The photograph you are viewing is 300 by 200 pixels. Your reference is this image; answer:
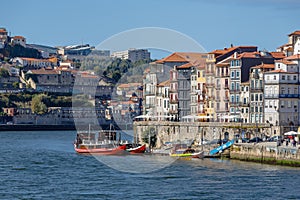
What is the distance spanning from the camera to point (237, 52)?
94.9 m

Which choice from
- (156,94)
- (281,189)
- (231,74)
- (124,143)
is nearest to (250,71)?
(231,74)

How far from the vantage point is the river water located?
171ft

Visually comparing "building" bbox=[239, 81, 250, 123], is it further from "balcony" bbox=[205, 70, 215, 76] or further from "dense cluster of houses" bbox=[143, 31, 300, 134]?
"balcony" bbox=[205, 70, 215, 76]

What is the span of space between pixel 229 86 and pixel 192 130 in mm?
5898

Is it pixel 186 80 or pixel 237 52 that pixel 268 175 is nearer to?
pixel 237 52

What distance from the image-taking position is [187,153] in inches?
3009

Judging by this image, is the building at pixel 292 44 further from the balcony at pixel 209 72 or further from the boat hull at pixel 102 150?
the boat hull at pixel 102 150

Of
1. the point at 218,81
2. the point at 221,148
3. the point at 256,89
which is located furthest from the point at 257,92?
the point at 221,148

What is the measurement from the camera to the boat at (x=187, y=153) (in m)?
75.3

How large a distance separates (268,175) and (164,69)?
1975 inches

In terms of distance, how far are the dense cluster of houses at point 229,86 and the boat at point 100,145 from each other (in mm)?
5626

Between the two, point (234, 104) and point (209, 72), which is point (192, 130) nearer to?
point (234, 104)

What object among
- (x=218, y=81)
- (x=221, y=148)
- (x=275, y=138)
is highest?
(x=218, y=81)

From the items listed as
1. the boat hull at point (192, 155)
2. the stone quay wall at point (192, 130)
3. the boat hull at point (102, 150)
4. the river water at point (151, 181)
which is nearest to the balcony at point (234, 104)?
the stone quay wall at point (192, 130)
